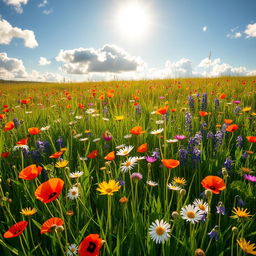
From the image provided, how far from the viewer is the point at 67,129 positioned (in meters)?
2.68

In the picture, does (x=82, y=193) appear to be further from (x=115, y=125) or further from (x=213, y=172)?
(x=115, y=125)

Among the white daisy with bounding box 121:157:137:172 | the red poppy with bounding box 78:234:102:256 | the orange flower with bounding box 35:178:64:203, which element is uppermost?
the orange flower with bounding box 35:178:64:203

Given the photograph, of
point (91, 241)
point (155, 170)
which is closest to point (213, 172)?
point (155, 170)

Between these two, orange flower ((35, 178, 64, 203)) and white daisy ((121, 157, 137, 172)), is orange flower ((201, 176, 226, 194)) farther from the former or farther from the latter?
orange flower ((35, 178, 64, 203))

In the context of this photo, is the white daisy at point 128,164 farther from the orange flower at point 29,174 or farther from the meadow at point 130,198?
the orange flower at point 29,174

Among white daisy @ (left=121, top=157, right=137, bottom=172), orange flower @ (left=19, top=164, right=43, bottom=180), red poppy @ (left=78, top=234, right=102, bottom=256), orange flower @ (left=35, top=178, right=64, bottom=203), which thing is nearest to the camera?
red poppy @ (left=78, top=234, right=102, bottom=256)

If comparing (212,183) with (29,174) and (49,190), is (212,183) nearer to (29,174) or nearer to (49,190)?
(49,190)

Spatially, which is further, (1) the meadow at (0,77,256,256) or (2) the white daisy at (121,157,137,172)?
(2) the white daisy at (121,157,137,172)

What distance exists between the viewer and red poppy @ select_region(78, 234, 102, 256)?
72 centimetres

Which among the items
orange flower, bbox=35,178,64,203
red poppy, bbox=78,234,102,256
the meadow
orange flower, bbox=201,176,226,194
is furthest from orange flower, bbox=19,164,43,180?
orange flower, bbox=201,176,226,194

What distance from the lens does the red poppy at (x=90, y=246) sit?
0.72 m

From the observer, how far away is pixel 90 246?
0.75m

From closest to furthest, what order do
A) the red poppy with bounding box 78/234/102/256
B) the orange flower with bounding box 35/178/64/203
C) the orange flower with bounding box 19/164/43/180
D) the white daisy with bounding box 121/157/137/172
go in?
1. the red poppy with bounding box 78/234/102/256
2. the orange flower with bounding box 35/178/64/203
3. the orange flower with bounding box 19/164/43/180
4. the white daisy with bounding box 121/157/137/172

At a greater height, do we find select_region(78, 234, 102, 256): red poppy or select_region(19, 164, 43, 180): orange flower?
select_region(19, 164, 43, 180): orange flower
